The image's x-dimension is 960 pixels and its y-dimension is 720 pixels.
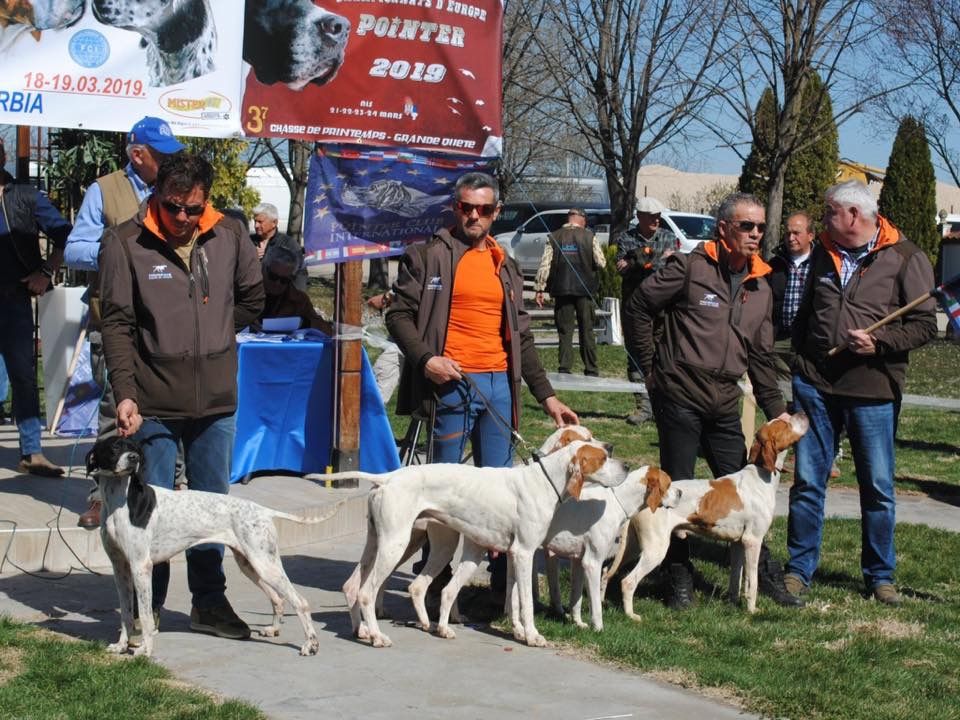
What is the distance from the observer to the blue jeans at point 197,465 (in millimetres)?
5602

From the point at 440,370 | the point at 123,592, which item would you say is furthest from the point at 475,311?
the point at 123,592

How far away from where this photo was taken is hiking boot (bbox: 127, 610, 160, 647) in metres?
5.48

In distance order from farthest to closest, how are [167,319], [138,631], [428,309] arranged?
[428,309] < [138,631] < [167,319]

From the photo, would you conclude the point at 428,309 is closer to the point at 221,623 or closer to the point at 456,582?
the point at 456,582

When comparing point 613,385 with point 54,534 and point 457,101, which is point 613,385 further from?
point 54,534

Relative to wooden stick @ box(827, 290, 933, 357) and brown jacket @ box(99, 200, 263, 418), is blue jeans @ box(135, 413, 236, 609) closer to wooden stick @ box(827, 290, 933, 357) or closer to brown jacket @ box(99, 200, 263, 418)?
brown jacket @ box(99, 200, 263, 418)

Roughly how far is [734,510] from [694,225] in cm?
2373

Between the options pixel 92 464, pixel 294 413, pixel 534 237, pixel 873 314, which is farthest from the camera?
pixel 534 237

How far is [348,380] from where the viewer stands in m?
8.62

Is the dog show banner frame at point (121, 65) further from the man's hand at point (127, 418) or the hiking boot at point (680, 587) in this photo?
the hiking boot at point (680, 587)

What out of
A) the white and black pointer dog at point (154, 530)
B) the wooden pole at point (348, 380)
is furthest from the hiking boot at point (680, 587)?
the wooden pole at point (348, 380)

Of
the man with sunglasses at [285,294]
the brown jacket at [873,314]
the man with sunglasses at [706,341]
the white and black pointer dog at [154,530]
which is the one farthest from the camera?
the man with sunglasses at [285,294]

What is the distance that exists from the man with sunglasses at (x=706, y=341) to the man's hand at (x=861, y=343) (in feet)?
1.29

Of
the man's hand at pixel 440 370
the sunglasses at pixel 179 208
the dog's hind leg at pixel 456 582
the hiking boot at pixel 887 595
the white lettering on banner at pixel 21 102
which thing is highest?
the white lettering on banner at pixel 21 102
